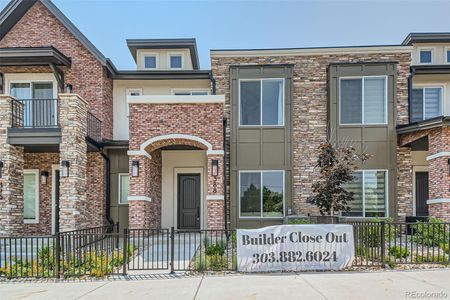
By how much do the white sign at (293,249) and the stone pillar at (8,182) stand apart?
28.0ft

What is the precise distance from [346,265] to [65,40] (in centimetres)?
1302

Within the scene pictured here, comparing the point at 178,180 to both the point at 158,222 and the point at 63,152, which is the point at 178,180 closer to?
the point at 158,222

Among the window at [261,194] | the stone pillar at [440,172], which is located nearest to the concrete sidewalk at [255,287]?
the stone pillar at [440,172]

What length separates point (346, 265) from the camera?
8547mm

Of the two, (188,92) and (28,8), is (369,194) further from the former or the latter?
(28,8)

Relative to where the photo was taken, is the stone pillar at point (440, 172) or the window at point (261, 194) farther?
the window at point (261, 194)

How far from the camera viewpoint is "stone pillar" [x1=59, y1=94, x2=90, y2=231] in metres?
12.3

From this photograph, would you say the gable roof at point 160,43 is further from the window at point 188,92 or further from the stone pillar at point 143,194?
the stone pillar at point 143,194

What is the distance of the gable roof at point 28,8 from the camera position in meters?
14.3

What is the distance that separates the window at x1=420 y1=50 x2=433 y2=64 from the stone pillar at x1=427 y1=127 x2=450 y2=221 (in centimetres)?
589

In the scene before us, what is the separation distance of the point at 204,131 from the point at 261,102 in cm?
283

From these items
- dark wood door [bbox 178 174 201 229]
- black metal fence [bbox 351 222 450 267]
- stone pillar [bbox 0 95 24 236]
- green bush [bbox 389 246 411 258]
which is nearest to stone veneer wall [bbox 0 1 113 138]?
stone pillar [bbox 0 95 24 236]

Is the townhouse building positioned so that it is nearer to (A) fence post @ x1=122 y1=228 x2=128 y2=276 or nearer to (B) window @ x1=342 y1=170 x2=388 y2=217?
(B) window @ x1=342 y1=170 x2=388 y2=217

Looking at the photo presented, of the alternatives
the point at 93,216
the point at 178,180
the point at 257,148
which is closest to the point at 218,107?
the point at 257,148
